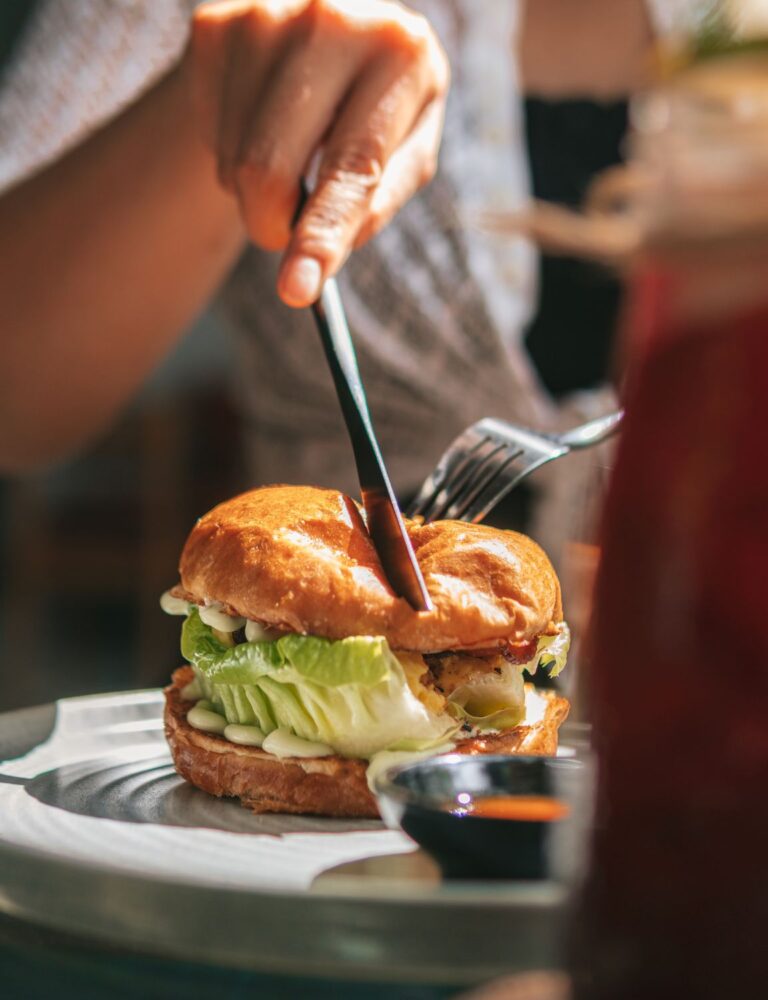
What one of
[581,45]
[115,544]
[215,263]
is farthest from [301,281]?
[115,544]

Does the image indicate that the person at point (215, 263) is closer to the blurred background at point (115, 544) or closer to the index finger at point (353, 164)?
the index finger at point (353, 164)

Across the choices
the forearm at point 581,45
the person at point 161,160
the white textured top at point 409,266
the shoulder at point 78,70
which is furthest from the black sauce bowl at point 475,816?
the forearm at point 581,45

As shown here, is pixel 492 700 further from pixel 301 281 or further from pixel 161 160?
pixel 161 160

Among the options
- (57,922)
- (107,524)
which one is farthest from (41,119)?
(107,524)

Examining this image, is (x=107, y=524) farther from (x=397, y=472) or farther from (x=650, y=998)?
(x=650, y=998)

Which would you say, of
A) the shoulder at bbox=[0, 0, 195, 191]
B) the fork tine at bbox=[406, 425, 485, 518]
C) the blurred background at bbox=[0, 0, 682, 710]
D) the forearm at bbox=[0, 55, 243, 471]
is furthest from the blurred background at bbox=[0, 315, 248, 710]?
the fork tine at bbox=[406, 425, 485, 518]
